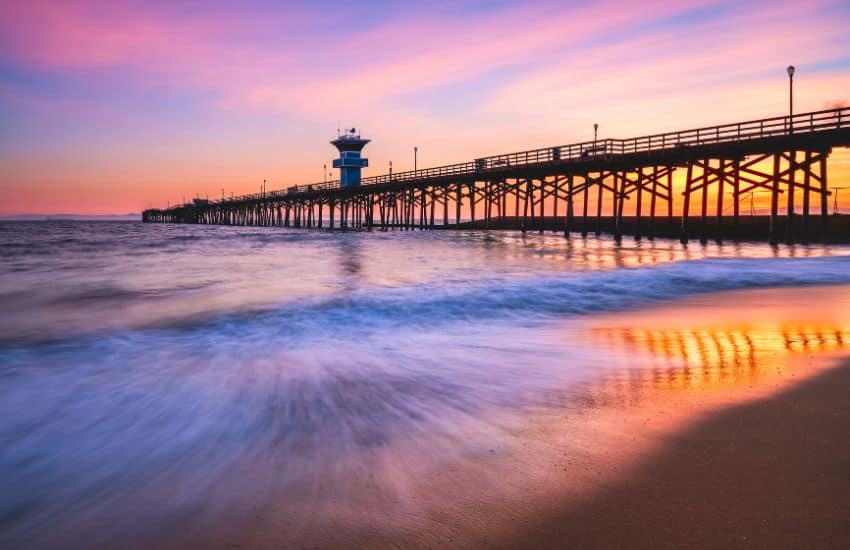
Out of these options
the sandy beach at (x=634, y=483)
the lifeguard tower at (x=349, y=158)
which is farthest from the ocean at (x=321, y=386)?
the lifeguard tower at (x=349, y=158)

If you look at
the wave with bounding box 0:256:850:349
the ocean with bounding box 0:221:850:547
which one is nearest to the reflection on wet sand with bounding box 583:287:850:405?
the ocean with bounding box 0:221:850:547

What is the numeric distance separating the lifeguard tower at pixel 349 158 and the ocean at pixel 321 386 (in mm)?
54629

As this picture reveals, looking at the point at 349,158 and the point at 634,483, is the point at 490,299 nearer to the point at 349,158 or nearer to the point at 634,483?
the point at 634,483

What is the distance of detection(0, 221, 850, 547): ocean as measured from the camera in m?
2.67

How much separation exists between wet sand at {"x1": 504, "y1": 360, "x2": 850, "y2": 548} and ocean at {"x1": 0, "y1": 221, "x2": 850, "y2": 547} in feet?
1.42

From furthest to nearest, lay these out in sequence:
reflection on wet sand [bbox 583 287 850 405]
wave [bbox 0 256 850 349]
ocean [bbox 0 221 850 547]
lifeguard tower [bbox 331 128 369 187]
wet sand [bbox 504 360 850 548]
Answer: lifeguard tower [bbox 331 128 369 187] < wave [bbox 0 256 850 349] < reflection on wet sand [bbox 583 287 850 405] < ocean [bbox 0 221 850 547] < wet sand [bbox 504 360 850 548]

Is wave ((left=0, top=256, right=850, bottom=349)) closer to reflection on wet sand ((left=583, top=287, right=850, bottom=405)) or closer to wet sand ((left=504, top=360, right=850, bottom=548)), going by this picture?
reflection on wet sand ((left=583, top=287, right=850, bottom=405))

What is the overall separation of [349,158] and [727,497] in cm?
6541

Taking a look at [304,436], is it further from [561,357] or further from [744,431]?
[561,357]

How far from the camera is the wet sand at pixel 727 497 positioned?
6.82 feet

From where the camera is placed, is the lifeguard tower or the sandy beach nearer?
the sandy beach

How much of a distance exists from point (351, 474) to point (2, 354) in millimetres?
6147

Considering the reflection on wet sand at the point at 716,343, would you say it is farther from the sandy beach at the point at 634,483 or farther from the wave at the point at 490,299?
the wave at the point at 490,299

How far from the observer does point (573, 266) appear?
16.9 m
